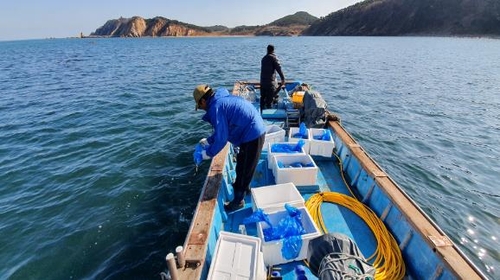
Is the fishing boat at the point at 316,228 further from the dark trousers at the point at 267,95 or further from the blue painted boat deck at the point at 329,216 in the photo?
the dark trousers at the point at 267,95

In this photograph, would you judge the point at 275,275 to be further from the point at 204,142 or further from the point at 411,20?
the point at 411,20

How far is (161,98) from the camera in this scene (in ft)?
51.9

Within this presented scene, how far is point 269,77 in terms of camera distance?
333 inches

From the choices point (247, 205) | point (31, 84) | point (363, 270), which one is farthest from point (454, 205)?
point (31, 84)

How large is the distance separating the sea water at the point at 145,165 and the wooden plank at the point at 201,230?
1813 millimetres

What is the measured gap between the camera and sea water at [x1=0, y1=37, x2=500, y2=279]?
17.5 feet

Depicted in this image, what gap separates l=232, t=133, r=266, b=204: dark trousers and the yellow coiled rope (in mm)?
1165

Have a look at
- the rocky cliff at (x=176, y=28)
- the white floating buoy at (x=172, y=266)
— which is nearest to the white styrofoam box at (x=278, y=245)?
the white floating buoy at (x=172, y=266)

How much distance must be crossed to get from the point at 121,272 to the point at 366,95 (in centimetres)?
1612

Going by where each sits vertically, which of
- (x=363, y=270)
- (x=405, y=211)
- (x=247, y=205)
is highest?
(x=363, y=270)

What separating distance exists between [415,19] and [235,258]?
10849 centimetres

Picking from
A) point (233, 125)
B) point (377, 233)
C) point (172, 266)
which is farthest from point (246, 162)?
point (377, 233)

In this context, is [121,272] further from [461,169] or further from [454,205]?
[461,169]

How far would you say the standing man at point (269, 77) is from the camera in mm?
8164
